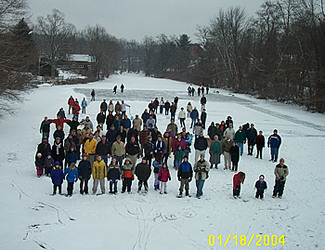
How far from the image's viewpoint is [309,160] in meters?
13.9

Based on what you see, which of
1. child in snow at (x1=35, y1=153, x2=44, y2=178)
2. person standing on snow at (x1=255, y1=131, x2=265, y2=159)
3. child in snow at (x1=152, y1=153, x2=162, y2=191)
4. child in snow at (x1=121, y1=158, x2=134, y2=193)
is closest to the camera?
child in snow at (x1=121, y1=158, x2=134, y2=193)

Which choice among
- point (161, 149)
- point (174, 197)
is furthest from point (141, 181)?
point (161, 149)

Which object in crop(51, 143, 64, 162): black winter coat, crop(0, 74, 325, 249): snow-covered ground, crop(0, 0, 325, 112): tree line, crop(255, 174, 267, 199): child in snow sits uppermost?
crop(0, 0, 325, 112): tree line

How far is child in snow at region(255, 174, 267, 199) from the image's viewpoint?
30.0ft

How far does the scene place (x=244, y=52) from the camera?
52000 mm

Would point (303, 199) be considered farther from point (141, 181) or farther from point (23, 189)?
point (23, 189)

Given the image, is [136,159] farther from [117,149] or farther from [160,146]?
[160,146]

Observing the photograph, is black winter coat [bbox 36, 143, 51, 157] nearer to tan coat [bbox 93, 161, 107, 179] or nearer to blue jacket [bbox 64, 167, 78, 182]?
blue jacket [bbox 64, 167, 78, 182]

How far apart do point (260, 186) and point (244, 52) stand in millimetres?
46360

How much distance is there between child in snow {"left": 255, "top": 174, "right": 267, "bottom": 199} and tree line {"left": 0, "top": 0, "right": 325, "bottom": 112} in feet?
46.2

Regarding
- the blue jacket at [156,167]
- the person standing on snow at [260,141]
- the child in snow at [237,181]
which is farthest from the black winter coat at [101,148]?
the person standing on snow at [260,141]

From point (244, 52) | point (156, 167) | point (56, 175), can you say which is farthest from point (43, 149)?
point (244, 52)

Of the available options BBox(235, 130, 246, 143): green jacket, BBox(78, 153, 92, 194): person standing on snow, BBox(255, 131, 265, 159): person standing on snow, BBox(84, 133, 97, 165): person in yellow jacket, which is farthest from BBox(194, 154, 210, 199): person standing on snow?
BBox(255, 131, 265, 159): person standing on snow

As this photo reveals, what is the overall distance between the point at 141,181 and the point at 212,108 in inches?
771
